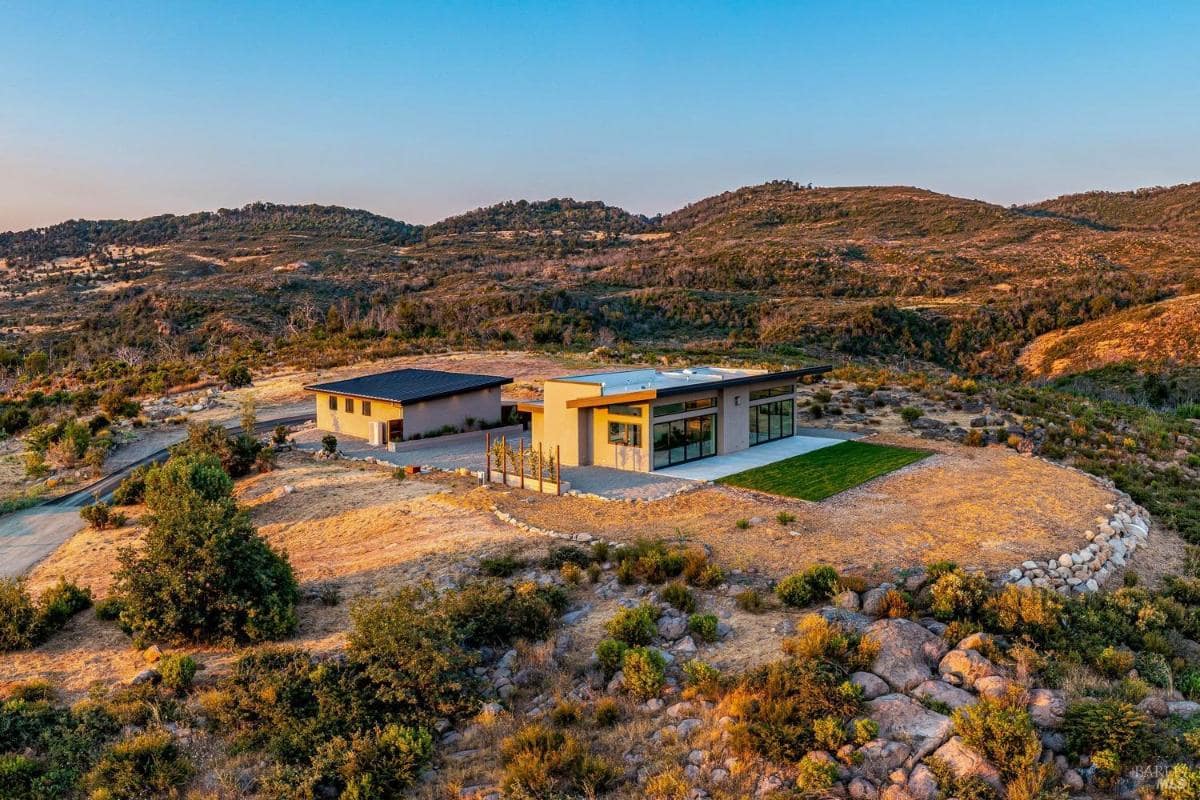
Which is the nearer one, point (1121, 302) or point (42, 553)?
point (42, 553)

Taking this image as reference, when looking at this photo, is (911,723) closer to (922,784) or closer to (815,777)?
(922,784)

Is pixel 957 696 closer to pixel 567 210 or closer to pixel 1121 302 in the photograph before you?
pixel 1121 302

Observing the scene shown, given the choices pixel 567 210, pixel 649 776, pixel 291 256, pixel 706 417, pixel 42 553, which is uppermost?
pixel 567 210

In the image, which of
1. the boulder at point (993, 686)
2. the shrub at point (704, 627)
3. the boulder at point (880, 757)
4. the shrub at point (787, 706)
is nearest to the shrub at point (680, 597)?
the shrub at point (704, 627)

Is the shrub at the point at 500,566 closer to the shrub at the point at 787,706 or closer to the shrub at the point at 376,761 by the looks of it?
the shrub at the point at 376,761

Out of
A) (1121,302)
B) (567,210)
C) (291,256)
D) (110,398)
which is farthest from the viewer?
(567,210)

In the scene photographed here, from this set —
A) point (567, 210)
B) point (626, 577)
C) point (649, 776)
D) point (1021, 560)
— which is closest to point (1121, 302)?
point (1021, 560)

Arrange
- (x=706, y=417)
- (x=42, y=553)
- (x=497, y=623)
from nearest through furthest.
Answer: (x=497, y=623) < (x=42, y=553) < (x=706, y=417)
